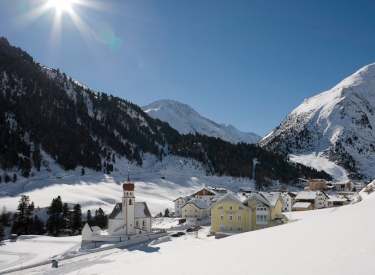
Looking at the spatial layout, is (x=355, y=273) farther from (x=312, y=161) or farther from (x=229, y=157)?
(x=312, y=161)

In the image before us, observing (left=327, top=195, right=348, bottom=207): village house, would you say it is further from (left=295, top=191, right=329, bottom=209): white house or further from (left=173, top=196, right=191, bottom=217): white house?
(left=173, top=196, right=191, bottom=217): white house

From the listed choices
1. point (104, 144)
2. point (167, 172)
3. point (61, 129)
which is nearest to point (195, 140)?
point (167, 172)

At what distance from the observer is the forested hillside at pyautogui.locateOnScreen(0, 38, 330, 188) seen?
13875cm

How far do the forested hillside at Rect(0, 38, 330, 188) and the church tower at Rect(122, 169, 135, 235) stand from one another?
84.2m

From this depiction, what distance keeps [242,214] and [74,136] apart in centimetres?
13072

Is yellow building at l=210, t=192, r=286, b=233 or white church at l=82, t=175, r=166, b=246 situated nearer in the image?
yellow building at l=210, t=192, r=286, b=233

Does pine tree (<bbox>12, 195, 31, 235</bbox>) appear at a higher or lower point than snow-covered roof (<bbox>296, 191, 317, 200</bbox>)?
lower

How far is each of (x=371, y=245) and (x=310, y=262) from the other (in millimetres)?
2151

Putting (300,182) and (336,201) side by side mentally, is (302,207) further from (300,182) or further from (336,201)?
(300,182)

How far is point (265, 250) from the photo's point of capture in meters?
12.8

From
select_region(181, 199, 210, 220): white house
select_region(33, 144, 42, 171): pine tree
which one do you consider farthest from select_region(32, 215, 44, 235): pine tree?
select_region(33, 144, 42, 171): pine tree

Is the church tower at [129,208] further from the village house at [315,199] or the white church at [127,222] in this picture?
the village house at [315,199]

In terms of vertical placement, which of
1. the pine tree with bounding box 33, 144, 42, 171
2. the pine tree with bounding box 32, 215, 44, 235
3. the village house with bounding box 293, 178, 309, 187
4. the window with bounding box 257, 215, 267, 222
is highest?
the pine tree with bounding box 33, 144, 42, 171

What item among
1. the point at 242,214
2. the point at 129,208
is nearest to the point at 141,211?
the point at 129,208
